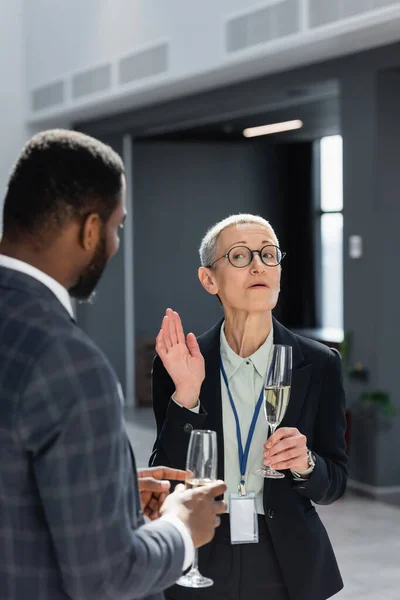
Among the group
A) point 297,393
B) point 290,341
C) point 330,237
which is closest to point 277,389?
point 297,393

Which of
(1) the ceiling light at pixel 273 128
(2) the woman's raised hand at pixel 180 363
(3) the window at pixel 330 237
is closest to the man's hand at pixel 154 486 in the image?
(2) the woman's raised hand at pixel 180 363

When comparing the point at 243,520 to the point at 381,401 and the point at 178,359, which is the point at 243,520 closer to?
the point at 178,359

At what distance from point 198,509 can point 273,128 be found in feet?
34.0

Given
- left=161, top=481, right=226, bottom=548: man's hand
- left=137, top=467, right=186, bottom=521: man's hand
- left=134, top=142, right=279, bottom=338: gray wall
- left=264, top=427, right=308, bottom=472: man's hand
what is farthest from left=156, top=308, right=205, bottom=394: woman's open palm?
left=134, top=142, right=279, bottom=338: gray wall

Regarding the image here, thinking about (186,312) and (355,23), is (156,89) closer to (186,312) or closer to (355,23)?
(355,23)

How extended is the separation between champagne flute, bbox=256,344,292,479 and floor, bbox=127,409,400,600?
298 cm

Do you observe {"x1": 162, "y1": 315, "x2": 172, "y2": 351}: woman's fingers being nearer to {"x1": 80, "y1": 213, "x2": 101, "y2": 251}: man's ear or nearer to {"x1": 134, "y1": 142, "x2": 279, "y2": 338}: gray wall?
{"x1": 80, "y1": 213, "x2": 101, "y2": 251}: man's ear

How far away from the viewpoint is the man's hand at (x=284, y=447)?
6.64 ft

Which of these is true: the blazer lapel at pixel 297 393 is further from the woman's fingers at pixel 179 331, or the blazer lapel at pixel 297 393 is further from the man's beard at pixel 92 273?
the man's beard at pixel 92 273

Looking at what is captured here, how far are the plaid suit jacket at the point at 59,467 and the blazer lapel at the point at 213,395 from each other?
797 mm

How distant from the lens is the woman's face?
229 cm

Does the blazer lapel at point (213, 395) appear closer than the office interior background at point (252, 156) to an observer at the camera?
Yes

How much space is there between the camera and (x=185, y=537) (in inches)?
60.4

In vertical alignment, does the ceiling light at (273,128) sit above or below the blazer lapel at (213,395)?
above
